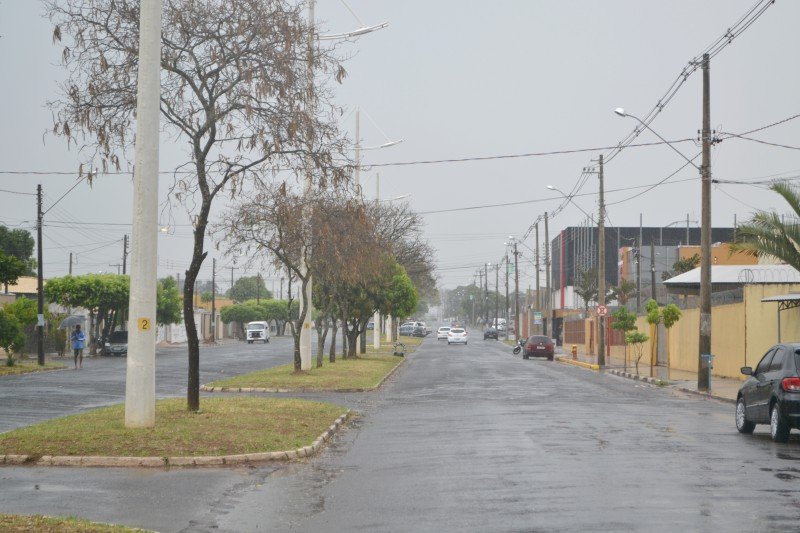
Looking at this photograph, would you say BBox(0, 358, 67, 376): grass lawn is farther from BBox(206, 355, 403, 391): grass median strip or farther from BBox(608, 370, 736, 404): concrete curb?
BBox(608, 370, 736, 404): concrete curb

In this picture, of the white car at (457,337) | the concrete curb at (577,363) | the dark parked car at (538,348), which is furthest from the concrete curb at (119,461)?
the white car at (457,337)

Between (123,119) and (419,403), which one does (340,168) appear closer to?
(123,119)

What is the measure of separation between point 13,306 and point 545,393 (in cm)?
2917

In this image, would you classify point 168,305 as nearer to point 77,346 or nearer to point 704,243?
point 77,346

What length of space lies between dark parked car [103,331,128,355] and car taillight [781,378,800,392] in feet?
172

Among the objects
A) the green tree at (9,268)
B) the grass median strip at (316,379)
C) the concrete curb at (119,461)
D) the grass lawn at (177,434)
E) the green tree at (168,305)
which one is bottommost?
the grass median strip at (316,379)

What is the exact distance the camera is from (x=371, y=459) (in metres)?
15.4

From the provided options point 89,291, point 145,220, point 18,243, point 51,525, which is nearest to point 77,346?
point 89,291

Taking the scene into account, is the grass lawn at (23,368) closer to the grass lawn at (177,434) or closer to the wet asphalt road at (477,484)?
the grass lawn at (177,434)

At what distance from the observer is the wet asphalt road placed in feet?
33.3

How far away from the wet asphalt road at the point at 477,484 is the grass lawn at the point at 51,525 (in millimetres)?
633

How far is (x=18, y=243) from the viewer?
8600cm

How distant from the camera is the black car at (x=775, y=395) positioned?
16.9m

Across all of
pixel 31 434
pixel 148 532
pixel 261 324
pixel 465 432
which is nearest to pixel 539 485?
pixel 148 532
